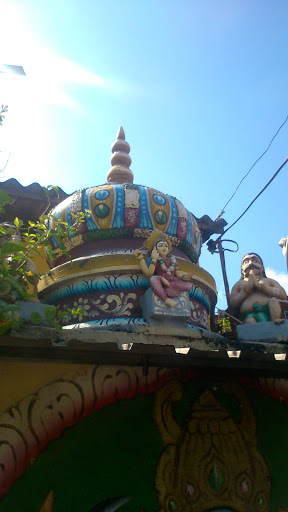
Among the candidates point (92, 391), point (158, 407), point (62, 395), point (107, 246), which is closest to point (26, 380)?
point (62, 395)

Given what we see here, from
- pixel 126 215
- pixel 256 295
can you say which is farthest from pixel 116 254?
pixel 256 295

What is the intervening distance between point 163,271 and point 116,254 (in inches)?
25.4

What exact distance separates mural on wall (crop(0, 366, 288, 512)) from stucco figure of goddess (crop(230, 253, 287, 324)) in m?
1.04

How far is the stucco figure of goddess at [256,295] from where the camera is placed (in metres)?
5.73

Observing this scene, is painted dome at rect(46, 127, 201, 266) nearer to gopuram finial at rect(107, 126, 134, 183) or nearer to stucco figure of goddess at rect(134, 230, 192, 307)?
stucco figure of goddess at rect(134, 230, 192, 307)

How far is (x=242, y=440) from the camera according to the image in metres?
4.65

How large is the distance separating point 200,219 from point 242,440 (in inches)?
236


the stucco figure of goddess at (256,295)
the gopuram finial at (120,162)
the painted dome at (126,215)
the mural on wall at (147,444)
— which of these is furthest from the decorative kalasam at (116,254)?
the mural on wall at (147,444)

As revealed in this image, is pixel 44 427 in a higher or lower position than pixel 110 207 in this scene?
lower

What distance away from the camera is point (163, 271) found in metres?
5.55

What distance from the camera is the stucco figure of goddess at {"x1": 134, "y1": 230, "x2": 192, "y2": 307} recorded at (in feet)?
17.5

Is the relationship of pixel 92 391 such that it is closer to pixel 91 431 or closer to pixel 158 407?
pixel 91 431

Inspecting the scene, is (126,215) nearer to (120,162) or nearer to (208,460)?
(120,162)

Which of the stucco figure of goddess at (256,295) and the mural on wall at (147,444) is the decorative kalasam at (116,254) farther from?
the mural on wall at (147,444)
